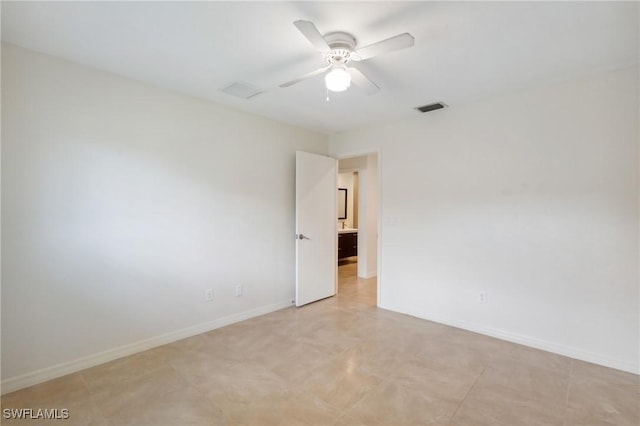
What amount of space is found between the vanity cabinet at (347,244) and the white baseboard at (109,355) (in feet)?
11.0

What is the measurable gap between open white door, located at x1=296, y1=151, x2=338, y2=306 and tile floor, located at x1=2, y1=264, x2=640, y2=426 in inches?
40.4

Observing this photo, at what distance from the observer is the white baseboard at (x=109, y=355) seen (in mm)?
2111

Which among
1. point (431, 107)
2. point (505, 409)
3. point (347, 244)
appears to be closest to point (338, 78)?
point (431, 107)

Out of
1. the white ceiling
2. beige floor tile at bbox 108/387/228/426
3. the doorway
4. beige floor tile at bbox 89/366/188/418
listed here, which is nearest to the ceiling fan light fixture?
the white ceiling

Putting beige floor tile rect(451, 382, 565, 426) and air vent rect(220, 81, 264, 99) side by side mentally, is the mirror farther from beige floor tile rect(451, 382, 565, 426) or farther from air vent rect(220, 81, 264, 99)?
beige floor tile rect(451, 382, 565, 426)

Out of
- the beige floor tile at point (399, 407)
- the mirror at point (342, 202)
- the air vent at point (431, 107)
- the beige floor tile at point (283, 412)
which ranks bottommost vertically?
the beige floor tile at point (399, 407)

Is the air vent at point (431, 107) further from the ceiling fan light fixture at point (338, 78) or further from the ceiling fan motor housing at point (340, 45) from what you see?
the ceiling fan light fixture at point (338, 78)

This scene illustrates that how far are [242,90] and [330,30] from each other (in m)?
1.23

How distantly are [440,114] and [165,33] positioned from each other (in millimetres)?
2749

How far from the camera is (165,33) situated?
6.36 ft

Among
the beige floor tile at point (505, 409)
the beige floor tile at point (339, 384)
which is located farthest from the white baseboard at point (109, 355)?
the beige floor tile at point (505, 409)

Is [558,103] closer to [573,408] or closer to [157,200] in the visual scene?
[573,408]

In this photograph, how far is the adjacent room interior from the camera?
188 cm

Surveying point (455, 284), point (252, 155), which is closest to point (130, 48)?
point (252, 155)
